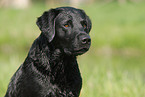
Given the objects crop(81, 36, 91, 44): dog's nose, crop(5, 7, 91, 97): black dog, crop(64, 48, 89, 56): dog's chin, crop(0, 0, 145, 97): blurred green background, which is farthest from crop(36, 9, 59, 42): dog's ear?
crop(0, 0, 145, 97): blurred green background

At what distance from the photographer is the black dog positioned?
158 inches

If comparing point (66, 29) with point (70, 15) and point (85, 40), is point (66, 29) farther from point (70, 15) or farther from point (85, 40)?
point (85, 40)

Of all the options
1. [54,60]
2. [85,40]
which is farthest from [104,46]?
[85,40]

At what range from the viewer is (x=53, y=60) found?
4.23m

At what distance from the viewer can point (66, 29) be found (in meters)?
4.07

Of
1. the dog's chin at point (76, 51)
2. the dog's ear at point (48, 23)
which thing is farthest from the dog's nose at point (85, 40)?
the dog's ear at point (48, 23)

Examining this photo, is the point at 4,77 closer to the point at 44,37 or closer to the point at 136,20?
the point at 44,37

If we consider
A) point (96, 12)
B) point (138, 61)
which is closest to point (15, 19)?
point (96, 12)

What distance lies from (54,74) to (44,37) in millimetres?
558

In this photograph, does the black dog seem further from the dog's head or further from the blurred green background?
the blurred green background

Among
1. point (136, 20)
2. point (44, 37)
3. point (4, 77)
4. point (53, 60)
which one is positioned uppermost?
point (44, 37)

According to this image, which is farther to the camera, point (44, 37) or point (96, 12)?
point (96, 12)

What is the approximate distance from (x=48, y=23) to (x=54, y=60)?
546mm

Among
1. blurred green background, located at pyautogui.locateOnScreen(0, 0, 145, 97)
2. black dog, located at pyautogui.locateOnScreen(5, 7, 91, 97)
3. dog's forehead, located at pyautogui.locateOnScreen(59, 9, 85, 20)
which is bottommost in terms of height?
blurred green background, located at pyautogui.locateOnScreen(0, 0, 145, 97)
